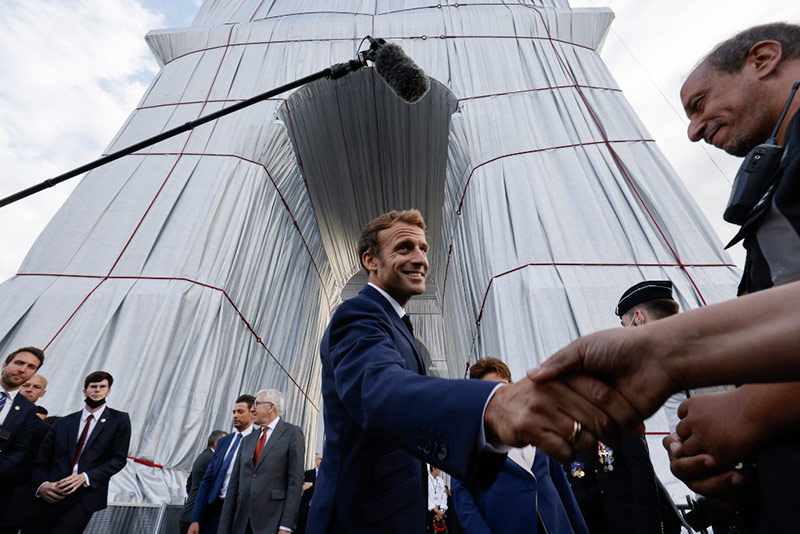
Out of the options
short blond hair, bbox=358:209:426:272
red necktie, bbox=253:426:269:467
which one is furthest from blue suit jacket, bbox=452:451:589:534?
red necktie, bbox=253:426:269:467

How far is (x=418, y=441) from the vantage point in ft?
2.63

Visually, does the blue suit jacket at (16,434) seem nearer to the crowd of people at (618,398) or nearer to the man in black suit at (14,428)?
the man in black suit at (14,428)

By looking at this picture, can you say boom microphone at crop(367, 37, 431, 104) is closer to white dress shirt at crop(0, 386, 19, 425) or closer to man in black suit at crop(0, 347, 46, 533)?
man in black suit at crop(0, 347, 46, 533)

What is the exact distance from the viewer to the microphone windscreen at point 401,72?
2.74m

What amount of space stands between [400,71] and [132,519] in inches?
180

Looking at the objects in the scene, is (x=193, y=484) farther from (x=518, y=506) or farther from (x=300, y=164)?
(x=300, y=164)

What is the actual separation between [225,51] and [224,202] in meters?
3.54

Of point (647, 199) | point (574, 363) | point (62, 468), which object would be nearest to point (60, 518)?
point (62, 468)

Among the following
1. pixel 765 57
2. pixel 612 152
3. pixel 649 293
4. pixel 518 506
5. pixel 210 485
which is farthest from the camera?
pixel 612 152

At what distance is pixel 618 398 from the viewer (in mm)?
650

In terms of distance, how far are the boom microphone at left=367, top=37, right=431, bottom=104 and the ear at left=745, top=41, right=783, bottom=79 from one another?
186 cm

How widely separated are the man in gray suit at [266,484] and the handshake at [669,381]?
3.21m

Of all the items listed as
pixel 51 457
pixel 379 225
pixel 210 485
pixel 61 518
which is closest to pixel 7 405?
pixel 51 457

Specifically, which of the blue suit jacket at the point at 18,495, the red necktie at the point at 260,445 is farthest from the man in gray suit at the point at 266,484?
the blue suit jacket at the point at 18,495
